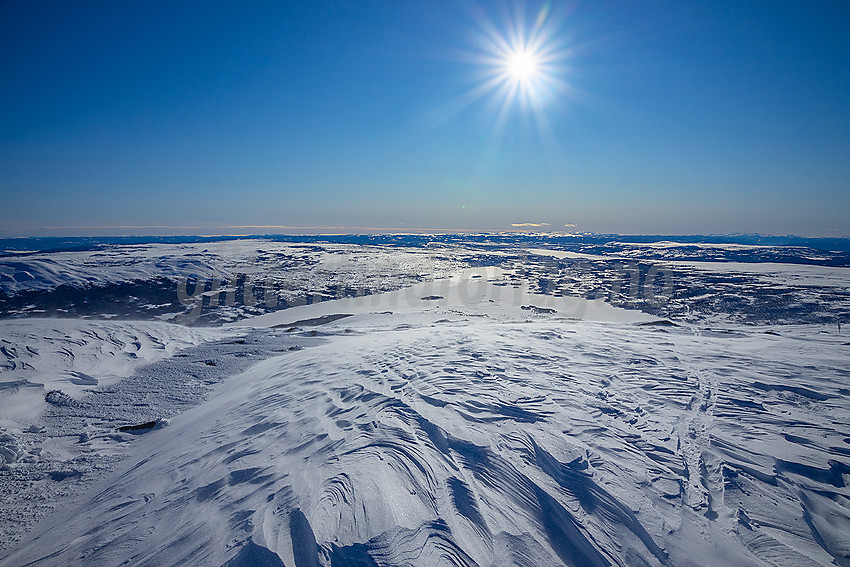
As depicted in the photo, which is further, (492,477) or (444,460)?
(444,460)

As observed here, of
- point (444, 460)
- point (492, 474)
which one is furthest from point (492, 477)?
point (444, 460)

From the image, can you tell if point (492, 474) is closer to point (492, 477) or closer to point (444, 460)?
point (492, 477)

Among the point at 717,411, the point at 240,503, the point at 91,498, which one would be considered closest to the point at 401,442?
the point at 240,503

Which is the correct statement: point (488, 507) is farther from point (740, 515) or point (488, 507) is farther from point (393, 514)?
point (740, 515)

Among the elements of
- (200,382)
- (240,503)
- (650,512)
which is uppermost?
(650,512)
